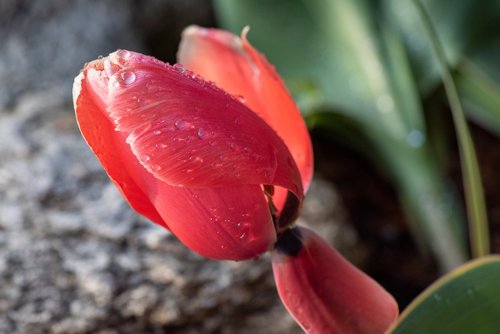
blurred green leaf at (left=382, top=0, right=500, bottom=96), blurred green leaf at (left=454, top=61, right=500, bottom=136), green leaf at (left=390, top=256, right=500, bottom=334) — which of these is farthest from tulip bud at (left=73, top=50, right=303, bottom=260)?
blurred green leaf at (left=382, top=0, right=500, bottom=96)

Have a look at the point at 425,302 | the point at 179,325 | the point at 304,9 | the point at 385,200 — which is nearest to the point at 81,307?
the point at 179,325

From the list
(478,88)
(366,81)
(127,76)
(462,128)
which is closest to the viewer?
(127,76)

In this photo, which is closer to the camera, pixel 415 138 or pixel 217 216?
pixel 217 216

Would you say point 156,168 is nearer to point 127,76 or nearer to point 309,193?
point 127,76

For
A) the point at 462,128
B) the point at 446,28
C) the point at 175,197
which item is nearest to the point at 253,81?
the point at 175,197

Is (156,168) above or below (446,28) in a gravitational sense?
above

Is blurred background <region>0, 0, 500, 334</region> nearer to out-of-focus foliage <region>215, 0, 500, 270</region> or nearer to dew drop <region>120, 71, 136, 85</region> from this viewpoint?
out-of-focus foliage <region>215, 0, 500, 270</region>

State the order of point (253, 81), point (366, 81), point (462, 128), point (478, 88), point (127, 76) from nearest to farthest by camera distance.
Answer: point (127, 76) < point (253, 81) < point (462, 128) < point (478, 88) < point (366, 81)

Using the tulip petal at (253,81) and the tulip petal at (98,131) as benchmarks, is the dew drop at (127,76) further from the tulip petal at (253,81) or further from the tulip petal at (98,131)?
the tulip petal at (253,81)
